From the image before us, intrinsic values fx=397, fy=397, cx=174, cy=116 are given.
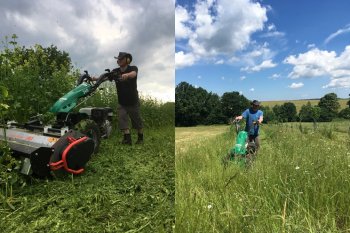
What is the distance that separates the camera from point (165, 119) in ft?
27.0

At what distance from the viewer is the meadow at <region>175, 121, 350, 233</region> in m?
2.17

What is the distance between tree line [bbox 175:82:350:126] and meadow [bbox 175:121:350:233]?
21 cm

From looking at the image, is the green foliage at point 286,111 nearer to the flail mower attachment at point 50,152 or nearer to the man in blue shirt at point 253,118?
the man in blue shirt at point 253,118

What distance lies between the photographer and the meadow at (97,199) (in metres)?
2.73

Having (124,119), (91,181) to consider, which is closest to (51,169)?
(91,181)

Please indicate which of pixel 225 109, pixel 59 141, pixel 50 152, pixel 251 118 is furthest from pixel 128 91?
pixel 50 152

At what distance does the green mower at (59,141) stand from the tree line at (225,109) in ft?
3.67

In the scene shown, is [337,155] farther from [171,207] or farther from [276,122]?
[276,122]

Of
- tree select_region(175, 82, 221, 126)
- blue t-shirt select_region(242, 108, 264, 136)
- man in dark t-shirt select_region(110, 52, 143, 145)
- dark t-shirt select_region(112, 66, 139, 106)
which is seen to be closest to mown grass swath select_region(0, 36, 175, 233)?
man in dark t-shirt select_region(110, 52, 143, 145)

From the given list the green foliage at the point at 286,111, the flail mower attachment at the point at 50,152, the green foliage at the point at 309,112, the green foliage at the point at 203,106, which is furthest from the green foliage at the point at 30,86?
the green foliage at the point at 309,112

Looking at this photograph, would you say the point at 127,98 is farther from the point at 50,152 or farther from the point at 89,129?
the point at 50,152

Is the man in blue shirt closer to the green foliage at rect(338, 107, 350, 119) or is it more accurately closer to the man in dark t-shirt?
the man in dark t-shirt

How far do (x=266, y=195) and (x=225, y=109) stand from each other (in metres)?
3.63

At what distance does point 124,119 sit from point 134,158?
1351 mm
